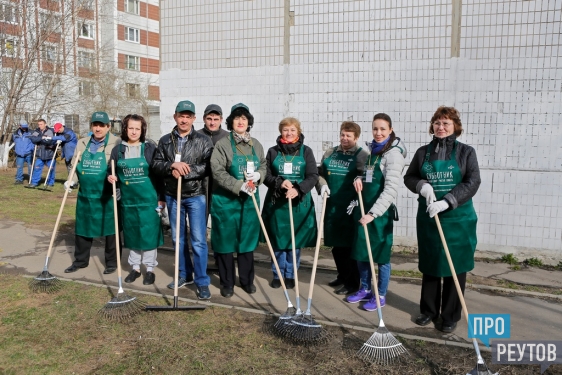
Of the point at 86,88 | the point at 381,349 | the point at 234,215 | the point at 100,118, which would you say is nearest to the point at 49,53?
the point at 86,88

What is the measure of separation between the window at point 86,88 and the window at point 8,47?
5.81m

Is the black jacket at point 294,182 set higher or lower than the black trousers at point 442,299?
higher

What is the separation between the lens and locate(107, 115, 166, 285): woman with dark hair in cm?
523

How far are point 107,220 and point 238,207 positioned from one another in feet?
5.98

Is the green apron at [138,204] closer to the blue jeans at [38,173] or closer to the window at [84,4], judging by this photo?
the blue jeans at [38,173]

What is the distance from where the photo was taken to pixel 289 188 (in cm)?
484

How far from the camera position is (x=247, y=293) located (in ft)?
16.6

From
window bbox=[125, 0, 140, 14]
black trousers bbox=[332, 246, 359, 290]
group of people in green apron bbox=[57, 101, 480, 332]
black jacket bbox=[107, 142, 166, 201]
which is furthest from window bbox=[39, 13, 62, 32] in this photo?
window bbox=[125, 0, 140, 14]

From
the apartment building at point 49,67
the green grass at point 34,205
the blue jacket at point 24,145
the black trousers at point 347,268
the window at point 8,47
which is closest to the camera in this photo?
the black trousers at point 347,268

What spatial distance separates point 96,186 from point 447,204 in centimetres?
396

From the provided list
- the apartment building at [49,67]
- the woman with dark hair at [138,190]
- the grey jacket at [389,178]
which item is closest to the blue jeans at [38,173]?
the apartment building at [49,67]

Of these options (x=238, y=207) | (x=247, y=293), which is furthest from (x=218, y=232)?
(x=247, y=293)

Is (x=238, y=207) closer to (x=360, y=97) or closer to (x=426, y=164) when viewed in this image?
(x=426, y=164)

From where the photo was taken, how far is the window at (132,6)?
38156 mm
